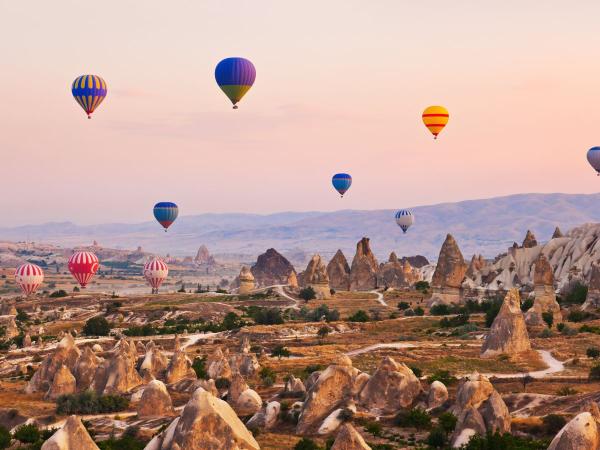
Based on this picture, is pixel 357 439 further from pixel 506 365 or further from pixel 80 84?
pixel 80 84

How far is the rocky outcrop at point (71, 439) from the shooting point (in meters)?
30.2

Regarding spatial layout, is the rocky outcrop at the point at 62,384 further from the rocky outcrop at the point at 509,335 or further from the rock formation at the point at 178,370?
the rocky outcrop at the point at 509,335

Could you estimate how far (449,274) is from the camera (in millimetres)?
93125

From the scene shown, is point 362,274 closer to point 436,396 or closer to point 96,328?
point 96,328

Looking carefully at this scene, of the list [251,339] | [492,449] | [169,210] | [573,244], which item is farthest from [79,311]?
[492,449]

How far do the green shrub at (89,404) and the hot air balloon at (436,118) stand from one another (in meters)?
72.5

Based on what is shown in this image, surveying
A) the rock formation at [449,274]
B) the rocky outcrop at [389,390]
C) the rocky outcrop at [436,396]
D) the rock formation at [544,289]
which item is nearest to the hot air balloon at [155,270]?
the rock formation at [449,274]

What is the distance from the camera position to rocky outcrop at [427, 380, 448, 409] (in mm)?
40156

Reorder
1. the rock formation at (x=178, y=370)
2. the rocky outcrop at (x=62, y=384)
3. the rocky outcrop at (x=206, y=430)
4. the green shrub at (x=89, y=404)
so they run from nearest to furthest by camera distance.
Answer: the rocky outcrop at (x=206, y=430)
the green shrub at (x=89, y=404)
the rocky outcrop at (x=62, y=384)
the rock formation at (x=178, y=370)

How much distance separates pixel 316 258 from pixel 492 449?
85.2 metres

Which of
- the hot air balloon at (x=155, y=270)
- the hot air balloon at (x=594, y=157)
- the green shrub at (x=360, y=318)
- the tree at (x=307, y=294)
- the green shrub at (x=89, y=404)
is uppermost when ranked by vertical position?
the hot air balloon at (x=594, y=157)

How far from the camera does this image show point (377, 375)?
135 ft

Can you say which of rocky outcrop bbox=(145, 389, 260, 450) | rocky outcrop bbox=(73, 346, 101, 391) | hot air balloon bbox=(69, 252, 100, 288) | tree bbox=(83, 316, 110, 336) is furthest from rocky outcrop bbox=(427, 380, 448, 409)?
hot air balloon bbox=(69, 252, 100, 288)

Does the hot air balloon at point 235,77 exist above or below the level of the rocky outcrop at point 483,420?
above
